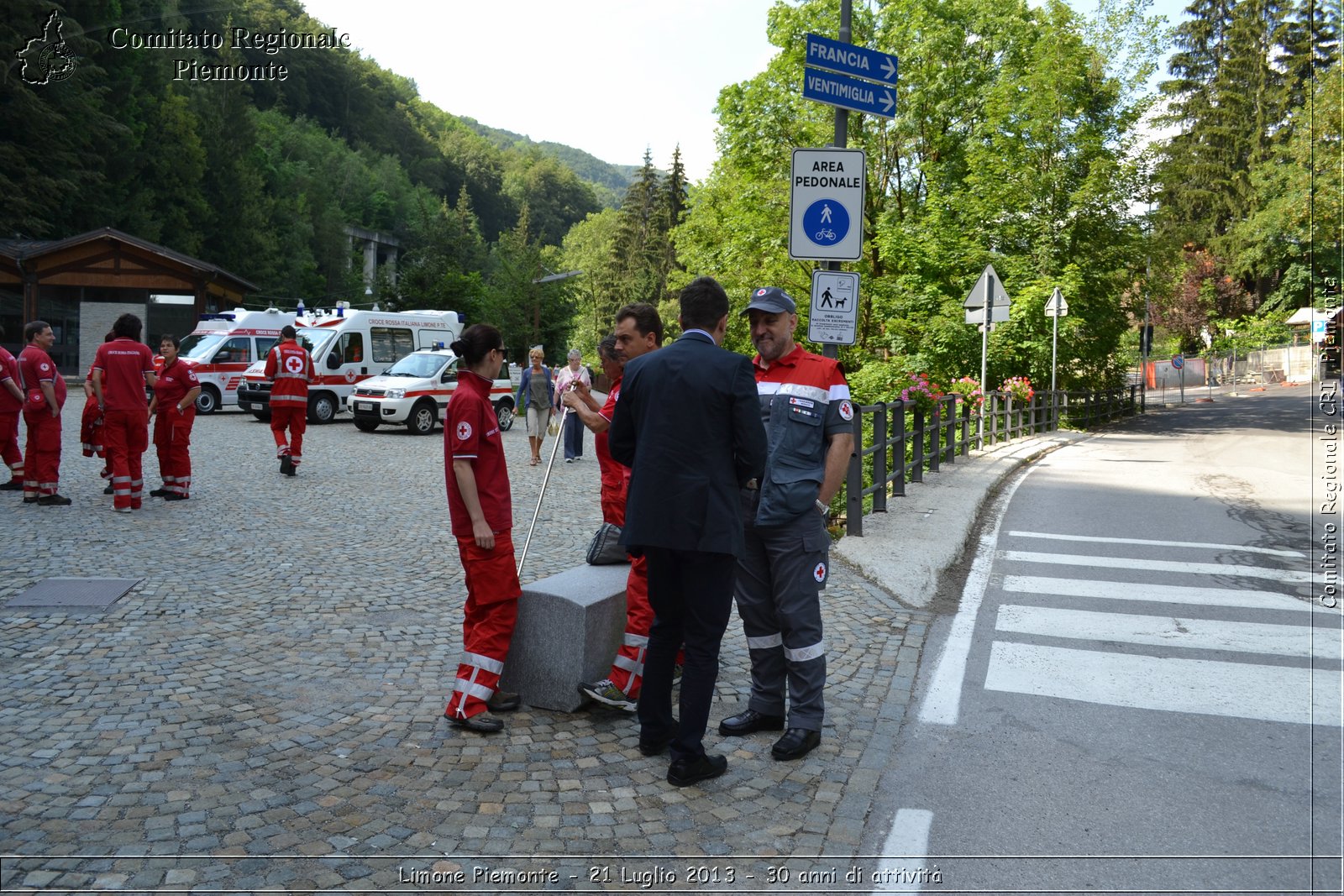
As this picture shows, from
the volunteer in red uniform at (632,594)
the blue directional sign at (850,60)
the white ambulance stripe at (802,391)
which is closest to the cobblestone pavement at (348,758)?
the volunteer in red uniform at (632,594)

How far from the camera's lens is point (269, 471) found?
49.3ft

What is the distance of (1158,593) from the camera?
7.96 meters

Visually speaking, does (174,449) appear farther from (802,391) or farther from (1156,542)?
(1156,542)

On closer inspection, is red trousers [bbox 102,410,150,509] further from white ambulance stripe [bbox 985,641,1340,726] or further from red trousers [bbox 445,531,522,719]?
white ambulance stripe [bbox 985,641,1340,726]

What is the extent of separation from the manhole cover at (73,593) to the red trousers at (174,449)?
431 cm

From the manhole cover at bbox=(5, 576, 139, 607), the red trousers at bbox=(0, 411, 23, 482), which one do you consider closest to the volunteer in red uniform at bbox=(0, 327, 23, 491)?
the red trousers at bbox=(0, 411, 23, 482)

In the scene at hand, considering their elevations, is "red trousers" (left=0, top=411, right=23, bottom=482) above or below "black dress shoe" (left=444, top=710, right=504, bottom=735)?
above

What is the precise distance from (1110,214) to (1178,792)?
1091 inches

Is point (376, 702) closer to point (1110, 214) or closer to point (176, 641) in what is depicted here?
point (176, 641)

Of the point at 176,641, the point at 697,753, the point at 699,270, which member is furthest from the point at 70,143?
the point at 697,753

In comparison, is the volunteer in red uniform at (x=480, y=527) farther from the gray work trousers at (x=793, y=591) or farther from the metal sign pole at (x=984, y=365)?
the metal sign pole at (x=984, y=365)

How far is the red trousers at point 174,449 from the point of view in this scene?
11.8 meters

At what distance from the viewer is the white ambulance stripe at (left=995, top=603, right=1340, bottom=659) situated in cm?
643

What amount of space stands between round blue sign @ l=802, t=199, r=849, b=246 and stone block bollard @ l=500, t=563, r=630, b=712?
429 centimetres
